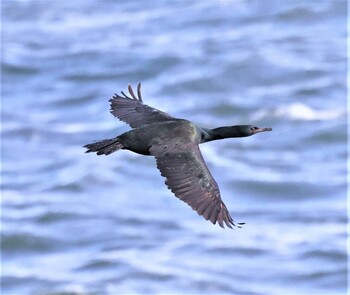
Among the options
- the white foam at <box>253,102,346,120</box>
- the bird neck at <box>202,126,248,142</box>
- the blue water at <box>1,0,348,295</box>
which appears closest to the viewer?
the bird neck at <box>202,126,248,142</box>

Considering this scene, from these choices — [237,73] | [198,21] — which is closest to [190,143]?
[237,73]

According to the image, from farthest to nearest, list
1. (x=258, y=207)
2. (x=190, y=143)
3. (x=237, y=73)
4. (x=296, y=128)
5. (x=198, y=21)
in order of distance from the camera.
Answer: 1. (x=198, y=21)
2. (x=237, y=73)
3. (x=296, y=128)
4. (x=258, y=207)
5. (x=190, y=143)

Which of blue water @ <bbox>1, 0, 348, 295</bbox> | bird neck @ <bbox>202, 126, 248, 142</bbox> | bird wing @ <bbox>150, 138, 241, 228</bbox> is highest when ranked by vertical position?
blue water @ <bbox>1, 0, 348, 295</bbox>

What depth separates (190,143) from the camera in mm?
8914

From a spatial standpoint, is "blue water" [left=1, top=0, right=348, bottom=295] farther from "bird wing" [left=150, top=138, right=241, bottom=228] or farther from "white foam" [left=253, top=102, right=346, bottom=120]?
"bird wing" [left=150, top=138, right=241, bottom=228]

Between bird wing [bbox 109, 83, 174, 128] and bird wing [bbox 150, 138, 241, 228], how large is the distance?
80cm

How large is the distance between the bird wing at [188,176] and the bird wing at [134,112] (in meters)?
0.80

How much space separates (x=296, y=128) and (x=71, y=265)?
23.7 ft

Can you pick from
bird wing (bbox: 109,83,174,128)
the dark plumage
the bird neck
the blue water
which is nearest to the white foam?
the blue water

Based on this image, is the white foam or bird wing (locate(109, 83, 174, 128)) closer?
bird wing (locate(109, 83, 174, 128))

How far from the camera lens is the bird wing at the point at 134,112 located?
9695 millimetres

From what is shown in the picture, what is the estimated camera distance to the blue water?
22.6 m

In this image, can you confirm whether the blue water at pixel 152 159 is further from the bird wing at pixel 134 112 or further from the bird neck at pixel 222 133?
the bird neck at pixel 222 133

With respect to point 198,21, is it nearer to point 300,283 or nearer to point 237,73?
point 237,73
